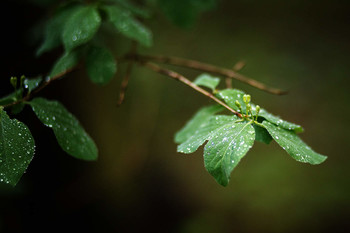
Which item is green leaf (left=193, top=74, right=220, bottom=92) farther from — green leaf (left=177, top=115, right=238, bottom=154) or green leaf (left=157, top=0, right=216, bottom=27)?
green leaf (left=157, top=0, right=216, bottom=27)

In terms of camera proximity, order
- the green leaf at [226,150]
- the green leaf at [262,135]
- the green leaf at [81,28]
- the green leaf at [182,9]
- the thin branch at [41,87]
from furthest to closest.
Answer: the green leaf at [182,9] → the green leaf at [81,28] → the thin branch at [41,87] → the green leaf at [262,135] → the green leaf at [226,150]

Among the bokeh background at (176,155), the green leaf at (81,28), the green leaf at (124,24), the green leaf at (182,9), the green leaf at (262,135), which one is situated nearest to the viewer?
the green leaf at (262,135)

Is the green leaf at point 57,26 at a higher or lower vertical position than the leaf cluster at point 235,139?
higher

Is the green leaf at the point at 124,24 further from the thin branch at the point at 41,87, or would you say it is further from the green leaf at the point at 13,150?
the green leaf at the point at 13,150

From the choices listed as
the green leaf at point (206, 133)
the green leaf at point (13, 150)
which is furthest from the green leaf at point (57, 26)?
the green leaf at point (206, 133)

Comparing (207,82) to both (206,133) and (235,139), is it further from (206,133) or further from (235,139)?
(235,139)

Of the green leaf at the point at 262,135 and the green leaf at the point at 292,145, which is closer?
the green leaf at the point at 292,145

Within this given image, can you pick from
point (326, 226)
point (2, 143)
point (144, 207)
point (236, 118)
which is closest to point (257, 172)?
point (326, 226)
